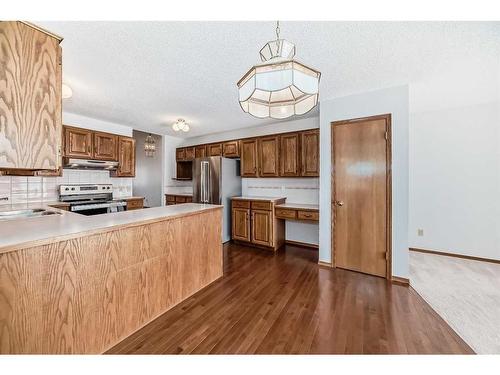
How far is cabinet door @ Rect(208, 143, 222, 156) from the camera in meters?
4.80

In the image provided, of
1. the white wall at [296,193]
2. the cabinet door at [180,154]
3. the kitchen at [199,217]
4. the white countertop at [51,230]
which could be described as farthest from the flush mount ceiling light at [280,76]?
the cabinet door at [180,154]

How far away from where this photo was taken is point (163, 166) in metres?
5.46

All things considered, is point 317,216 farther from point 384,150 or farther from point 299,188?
point 384,150

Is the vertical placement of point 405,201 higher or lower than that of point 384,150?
lower

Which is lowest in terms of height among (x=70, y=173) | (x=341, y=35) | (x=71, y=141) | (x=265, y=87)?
(x=70, y=173)

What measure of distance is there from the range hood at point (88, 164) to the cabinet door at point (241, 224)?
252 centimetres

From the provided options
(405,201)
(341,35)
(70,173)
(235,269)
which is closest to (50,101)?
(341,35)

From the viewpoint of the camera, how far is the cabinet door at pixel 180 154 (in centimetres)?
547

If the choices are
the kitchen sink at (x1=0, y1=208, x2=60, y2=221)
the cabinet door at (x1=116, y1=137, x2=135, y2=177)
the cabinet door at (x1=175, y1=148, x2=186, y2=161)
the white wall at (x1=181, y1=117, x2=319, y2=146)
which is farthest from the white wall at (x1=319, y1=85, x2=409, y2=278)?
the cabinet door at (x1=116, y1=137, x2=135, y2=177)

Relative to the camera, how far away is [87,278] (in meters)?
1.44

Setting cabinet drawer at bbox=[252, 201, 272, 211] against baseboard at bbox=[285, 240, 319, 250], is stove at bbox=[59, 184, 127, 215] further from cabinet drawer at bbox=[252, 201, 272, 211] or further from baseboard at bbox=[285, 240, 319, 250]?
baseboard at bbox=[285, 240, 319, 250]

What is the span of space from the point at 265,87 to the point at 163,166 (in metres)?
4.91

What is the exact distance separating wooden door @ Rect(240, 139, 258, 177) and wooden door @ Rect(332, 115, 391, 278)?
167 centimetres

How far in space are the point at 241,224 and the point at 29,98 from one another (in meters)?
3.34
